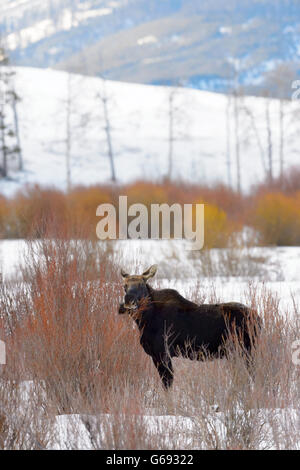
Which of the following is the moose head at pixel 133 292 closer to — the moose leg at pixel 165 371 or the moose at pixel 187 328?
the moose at pixel 187 328

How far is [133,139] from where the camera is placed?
144ft

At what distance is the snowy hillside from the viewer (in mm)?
35281

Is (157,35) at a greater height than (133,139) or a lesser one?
greater

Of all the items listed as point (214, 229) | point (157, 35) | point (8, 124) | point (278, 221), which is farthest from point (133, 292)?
point (157, 35)

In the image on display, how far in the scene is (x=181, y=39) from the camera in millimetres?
147250

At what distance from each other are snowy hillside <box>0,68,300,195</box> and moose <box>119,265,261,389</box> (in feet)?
86.0

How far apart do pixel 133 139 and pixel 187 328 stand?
39169mm

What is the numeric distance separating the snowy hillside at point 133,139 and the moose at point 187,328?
2622 cm

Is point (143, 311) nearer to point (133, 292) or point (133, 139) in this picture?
point (133, 292)

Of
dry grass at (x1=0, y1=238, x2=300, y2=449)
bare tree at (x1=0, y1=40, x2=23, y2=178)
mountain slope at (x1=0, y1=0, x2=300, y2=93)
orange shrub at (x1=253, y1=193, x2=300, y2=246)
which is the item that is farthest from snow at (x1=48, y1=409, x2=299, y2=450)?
mountain slope at (x1=0, y1=0, x2=300, y2=93)

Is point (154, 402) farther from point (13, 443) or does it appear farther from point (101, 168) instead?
point (101, 168)

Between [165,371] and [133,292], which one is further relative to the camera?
[165,371]

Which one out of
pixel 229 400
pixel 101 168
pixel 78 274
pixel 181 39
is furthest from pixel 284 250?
pixel 181 39

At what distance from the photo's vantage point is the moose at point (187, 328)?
17.3ft
